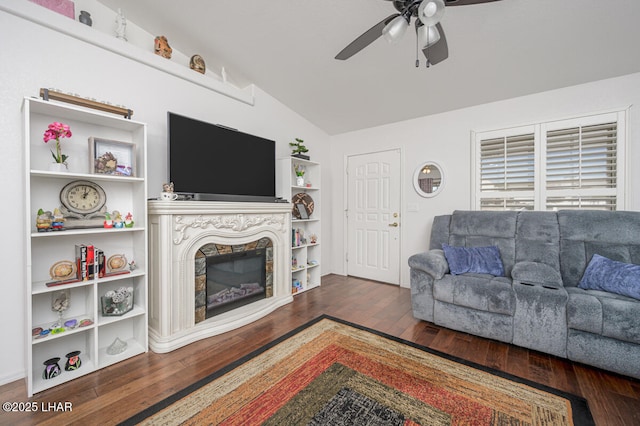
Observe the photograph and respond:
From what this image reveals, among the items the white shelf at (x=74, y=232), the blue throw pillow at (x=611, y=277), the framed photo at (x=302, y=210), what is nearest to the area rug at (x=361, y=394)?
the blue throw pillow at (x=611, y=277)

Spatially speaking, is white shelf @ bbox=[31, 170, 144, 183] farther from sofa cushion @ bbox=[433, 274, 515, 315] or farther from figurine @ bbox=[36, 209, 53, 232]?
sofa cushion @ bbox=[433, 274, 515, 315]

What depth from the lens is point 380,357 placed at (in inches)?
83.2

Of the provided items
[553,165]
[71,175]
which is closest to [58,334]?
[71,175]

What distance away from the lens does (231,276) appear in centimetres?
279

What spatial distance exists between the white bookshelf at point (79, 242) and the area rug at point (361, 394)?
84cm

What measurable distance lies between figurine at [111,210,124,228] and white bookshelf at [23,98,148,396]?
5cm

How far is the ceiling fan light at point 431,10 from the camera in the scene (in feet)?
4.49

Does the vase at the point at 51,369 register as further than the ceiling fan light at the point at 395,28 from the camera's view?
Yes

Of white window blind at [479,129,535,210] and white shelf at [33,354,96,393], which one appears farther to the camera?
white window blind at [479,129,535,210]

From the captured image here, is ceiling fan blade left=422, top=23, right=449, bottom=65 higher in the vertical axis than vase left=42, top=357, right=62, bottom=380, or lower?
higher

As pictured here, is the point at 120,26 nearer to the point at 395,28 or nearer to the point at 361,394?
the point at 395,28

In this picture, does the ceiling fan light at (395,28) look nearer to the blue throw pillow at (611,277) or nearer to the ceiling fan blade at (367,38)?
the ceiling fan blade at (367,38)

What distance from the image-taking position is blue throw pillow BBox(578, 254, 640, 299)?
2027 millimetres

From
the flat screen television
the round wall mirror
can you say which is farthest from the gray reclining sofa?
the flat screen television
